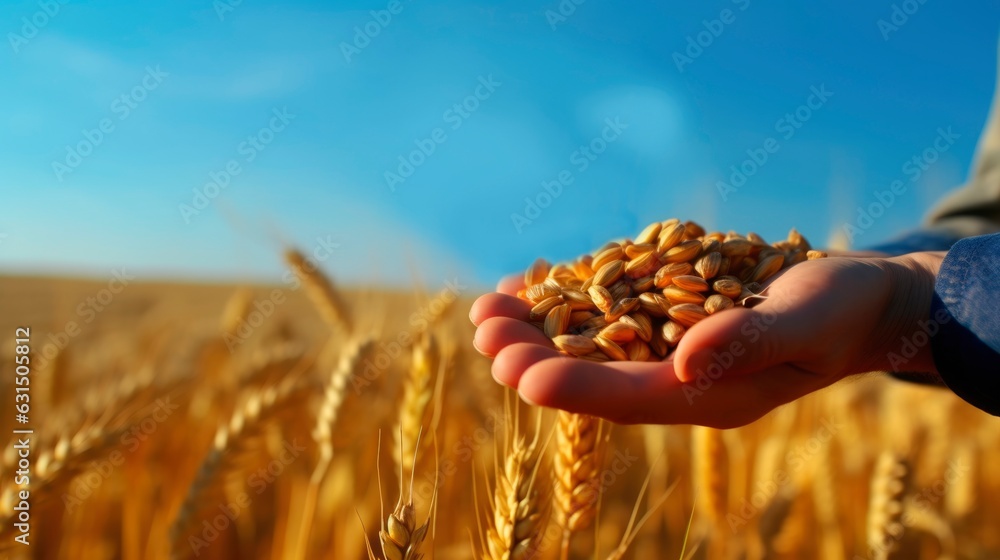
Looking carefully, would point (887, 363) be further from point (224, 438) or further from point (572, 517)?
point (224, 438)

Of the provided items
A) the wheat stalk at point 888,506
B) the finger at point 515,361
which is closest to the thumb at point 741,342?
the finger at point 515,361

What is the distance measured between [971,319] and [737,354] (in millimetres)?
579

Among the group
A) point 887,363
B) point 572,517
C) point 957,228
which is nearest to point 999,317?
point 887,363

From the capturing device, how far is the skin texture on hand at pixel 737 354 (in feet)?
3.37

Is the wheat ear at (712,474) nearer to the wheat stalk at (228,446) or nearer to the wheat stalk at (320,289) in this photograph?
the wheat stalk at (228,446)

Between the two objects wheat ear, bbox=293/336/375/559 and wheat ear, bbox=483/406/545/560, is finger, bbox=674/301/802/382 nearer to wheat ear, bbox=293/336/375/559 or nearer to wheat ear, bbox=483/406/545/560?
wheat ear, bbox=483/406/545/560

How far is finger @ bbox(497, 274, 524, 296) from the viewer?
1.63 metres

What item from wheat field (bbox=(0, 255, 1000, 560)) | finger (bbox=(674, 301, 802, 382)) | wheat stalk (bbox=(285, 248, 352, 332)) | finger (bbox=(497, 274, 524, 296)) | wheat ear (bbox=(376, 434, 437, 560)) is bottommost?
wheat field (bbox=(0, 255, 1000, 560))

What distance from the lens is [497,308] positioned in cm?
138

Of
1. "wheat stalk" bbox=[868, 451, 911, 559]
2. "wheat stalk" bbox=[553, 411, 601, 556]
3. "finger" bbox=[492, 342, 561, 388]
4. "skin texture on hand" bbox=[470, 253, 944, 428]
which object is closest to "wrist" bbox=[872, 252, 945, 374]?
"skin texture on hand" bbox=[470, 253, 944, 428]

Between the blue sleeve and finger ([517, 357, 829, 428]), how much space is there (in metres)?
0.31

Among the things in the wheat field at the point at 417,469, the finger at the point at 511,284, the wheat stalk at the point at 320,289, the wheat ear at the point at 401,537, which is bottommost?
the wheat field at the point at 417,469

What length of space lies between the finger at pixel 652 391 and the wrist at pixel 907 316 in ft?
0.99

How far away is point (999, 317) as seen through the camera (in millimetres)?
1210
